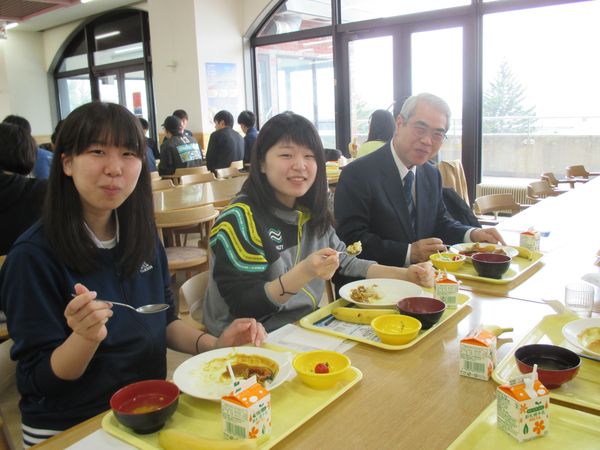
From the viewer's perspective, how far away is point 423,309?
4.83ft

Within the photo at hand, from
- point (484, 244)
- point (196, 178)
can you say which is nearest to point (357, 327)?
point (484, 244)

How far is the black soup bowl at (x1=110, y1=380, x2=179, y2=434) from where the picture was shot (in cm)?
94

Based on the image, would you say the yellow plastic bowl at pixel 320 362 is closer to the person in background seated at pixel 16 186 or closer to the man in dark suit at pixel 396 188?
the man in dark suit at pixel 396 188

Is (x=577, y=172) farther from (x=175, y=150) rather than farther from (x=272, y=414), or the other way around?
(x=272, y=414)

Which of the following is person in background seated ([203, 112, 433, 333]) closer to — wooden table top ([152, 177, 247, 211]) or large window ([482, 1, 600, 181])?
wooden table top ([152, 177, 247, 211])

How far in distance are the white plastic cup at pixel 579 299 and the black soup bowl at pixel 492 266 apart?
0.93 ft

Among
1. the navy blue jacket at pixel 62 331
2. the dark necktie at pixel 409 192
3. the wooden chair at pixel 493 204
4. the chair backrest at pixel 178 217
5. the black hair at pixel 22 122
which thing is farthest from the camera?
the wooden chair at pixel 493 204

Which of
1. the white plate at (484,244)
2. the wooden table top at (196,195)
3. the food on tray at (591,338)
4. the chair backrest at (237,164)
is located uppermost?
the chair backrest at (237,164)

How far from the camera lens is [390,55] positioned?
279 inches

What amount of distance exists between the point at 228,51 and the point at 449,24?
3654mm

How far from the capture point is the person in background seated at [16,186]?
2586 mm


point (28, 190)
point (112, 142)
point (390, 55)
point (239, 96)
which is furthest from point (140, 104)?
point (112, 142)

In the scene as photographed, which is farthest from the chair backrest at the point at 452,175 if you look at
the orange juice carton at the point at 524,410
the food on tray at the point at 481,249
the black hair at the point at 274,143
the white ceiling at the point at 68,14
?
the white ceiling at the point at 68,14

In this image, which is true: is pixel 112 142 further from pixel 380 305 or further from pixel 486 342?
pixel 486 342
